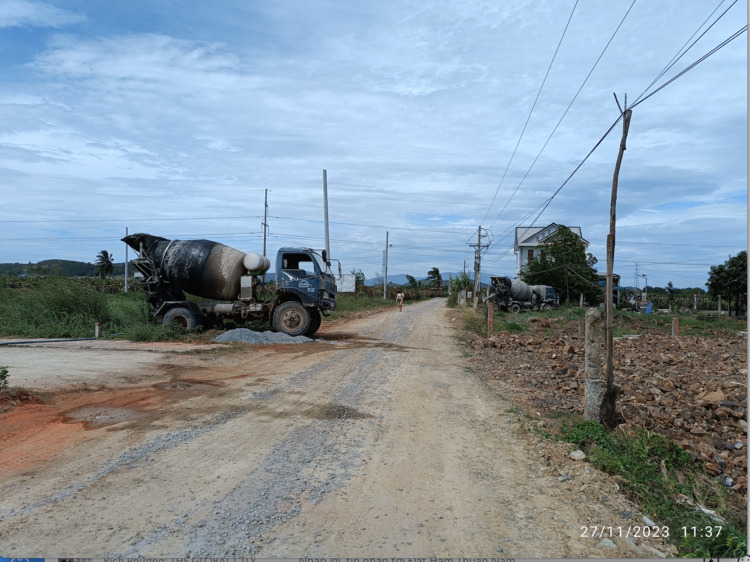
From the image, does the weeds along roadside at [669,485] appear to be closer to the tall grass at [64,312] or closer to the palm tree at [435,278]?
the tall grass at [64,312]

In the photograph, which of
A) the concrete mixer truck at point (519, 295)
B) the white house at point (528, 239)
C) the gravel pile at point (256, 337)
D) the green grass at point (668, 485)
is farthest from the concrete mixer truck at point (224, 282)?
the white house at point (528, 239)

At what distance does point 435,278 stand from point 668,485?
272 feet

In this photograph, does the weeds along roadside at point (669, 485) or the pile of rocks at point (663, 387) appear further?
the pile of rocks at point (663, 387)

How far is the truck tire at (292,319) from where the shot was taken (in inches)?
647

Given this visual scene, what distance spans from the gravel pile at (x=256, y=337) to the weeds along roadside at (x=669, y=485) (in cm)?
952

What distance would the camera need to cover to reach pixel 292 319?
1652cm

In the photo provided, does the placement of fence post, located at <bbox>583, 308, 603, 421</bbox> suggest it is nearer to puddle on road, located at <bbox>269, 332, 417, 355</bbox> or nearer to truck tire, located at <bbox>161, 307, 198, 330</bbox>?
puddle on road, located at <bbox>269, 332, 417, 355</bbox>

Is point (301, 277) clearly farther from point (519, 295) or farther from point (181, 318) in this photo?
point (519, 295)

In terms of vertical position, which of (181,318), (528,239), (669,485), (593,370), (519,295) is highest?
(528,239)

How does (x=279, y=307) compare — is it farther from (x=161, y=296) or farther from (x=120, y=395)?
(x=120, y=395)

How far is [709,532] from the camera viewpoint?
12.9 ft

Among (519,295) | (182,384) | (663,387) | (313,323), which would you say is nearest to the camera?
(182,384)

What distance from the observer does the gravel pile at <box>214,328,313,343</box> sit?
1543 centimetres

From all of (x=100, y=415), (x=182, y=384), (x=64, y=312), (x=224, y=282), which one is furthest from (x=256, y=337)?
(x=100, y=415)
